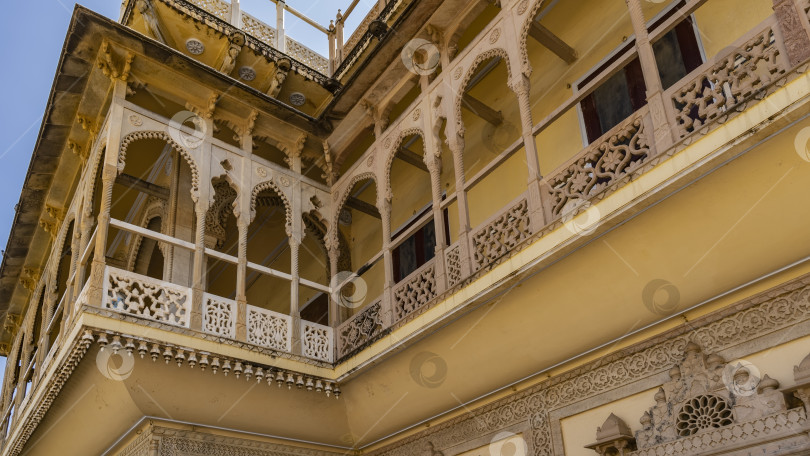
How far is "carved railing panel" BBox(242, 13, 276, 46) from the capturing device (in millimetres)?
10852

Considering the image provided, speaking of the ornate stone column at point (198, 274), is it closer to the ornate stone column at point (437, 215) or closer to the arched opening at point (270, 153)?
the arched opening at point (270, 153)

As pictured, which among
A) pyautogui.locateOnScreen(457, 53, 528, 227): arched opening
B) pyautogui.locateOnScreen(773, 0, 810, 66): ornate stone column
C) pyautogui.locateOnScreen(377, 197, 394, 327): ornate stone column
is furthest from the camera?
pyautogui.locateOnScreen(457, 53, 528, 227): arched opening

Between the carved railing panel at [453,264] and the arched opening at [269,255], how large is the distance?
4.89 m

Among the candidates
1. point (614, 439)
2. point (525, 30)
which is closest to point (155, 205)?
point (525, 30)

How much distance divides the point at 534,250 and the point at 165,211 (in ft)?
18.7

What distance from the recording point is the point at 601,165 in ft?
18.5

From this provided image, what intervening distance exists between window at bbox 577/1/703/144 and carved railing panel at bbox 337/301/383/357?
9.90 ft

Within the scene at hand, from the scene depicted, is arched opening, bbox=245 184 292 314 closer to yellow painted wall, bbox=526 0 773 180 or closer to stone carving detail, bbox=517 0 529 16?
yellow painted wall, bbox=526 0 773 180

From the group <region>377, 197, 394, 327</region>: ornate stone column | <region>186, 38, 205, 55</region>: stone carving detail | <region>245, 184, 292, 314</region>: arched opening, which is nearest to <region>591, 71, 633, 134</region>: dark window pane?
<region>377, 197, 394, 327</region>: ornate stone column

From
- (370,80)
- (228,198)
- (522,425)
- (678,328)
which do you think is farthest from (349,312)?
(678,328)

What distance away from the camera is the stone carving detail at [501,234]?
6.20 metres

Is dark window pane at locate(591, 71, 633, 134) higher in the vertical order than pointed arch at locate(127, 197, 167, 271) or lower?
lower

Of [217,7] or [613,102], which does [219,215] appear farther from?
[613,102]

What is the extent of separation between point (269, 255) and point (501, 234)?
6773mm
